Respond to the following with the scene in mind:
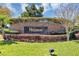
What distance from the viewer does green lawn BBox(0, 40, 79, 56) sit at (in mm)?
3096

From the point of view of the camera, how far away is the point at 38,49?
312 cm

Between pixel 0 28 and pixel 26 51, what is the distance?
0.41 metres

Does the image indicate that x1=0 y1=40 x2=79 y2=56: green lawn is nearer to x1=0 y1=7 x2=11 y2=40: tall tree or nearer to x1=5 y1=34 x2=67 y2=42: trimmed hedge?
x1=5 y1=34 x2=67 y2=42: trimmed hedge

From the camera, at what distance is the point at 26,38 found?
319 cm

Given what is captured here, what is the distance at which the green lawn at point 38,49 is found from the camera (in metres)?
3.10

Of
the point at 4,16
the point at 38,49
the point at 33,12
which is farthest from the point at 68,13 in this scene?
the point at 4,16

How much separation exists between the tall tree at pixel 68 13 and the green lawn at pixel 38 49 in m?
0.14

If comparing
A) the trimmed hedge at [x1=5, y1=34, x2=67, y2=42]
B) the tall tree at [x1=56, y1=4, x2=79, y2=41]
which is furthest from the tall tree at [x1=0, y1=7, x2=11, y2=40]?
the tall tree at [x1=56, y1=4, x2=79, y2=41]

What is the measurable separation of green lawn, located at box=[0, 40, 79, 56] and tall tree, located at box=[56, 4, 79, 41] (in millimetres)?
145

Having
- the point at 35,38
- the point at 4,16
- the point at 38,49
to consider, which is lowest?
the point at 38,49

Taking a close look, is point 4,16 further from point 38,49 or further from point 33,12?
point 38,49

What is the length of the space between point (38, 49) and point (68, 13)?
54 centimetres

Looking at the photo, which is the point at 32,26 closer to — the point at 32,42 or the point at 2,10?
the point at 32,42

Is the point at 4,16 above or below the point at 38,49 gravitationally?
above
